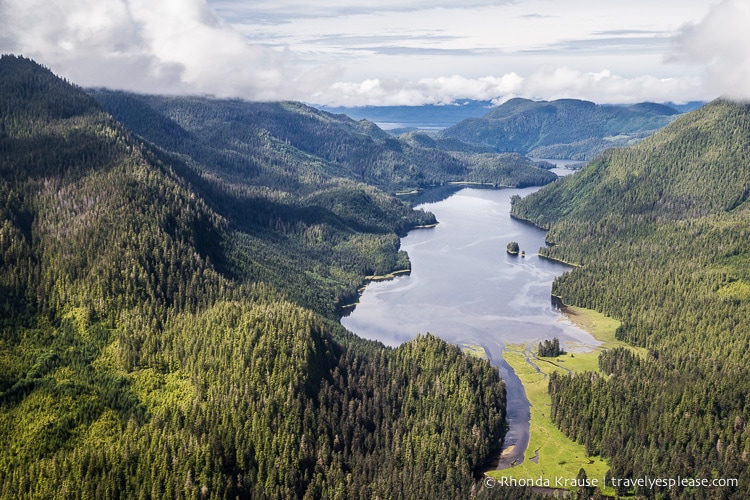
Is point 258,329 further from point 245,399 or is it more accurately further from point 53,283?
point 53,283

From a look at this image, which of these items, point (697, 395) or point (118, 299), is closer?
point (697, 395)

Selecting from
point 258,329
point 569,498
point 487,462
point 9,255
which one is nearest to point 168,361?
A: point 258,329

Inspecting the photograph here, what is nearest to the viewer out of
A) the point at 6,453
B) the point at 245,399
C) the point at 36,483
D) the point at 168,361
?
the point at 36,483

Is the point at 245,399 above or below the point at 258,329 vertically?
below

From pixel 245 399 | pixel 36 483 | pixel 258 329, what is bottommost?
pixel 36 483

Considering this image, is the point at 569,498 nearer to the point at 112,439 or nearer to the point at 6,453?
the point at 112,439

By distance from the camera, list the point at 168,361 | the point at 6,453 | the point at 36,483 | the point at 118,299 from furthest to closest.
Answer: the point at 118,299, the point at 168,361, the point at 6,453, the point at 36,483

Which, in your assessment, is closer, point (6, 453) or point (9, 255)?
point (6, 453)

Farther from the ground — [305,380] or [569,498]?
[305,380]

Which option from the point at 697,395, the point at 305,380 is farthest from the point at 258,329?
the point at 697,395
